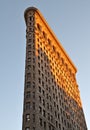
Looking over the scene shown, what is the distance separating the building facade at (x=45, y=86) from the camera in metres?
66.2

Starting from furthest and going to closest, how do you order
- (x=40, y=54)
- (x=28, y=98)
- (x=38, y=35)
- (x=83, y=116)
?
1. (x=83, y=116)
2. (x=38, y=35)
3. (x=40, y=54)
4. (x=28, y=98)

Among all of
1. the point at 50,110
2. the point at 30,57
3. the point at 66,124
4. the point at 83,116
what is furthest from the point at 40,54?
the point at 83,116

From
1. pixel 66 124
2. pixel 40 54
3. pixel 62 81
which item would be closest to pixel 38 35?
pixel 40 54

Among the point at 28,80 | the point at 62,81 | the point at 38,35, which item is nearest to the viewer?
the point at 28,80

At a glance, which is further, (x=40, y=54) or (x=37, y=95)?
(x=40, y=54)

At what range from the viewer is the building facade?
66.2 metres

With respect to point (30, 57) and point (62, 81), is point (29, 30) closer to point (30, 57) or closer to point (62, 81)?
point (30, 57)

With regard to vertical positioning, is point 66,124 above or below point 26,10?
below

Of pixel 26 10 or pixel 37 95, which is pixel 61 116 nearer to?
pixel 37 95

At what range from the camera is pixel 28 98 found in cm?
6719

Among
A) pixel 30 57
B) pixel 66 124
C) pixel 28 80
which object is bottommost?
pixel 66 124

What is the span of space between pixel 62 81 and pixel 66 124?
21589 millimetres

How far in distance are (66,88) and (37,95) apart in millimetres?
37025

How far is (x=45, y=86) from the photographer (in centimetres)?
7806
